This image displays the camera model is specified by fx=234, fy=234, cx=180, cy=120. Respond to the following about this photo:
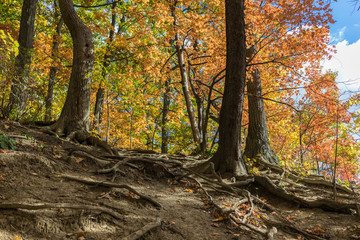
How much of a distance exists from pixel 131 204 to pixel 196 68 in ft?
38.7

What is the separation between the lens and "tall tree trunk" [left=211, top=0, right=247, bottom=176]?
5734 mm

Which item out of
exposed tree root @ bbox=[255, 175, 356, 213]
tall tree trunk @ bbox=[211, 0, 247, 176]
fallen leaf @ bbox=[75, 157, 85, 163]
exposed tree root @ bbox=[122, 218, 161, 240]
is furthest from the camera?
tall tree trunk @ bbox=[211, 0, 247, 176]

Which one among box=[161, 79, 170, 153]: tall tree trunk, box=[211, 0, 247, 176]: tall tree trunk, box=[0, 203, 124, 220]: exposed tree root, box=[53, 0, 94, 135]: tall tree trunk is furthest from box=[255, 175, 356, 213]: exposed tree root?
box=[161, 79, 170, 153]: tall tree trunk

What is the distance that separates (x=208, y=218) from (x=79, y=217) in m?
2.14

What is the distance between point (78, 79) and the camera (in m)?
7.07

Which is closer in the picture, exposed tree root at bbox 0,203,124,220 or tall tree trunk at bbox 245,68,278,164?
exposed tree root at bbox 0,203,124,220

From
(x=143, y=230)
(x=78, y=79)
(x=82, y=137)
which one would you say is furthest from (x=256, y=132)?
(x=143, y=230)

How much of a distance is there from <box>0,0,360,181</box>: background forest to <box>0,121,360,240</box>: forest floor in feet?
4.12

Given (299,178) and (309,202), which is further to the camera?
(299,178)

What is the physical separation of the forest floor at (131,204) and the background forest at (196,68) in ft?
4.12

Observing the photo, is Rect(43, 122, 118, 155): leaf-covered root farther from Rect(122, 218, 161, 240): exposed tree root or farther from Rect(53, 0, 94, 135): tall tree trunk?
Rect(122, 218, 161, 240): exposed tree root

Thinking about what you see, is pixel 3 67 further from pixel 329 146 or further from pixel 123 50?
pixel 329 146

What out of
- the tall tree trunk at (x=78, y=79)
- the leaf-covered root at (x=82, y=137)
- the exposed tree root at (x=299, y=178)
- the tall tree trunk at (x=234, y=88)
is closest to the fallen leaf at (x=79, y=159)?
the leaf-covered root at (x=82, y=137)

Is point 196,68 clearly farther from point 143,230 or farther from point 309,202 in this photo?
point 143,230
